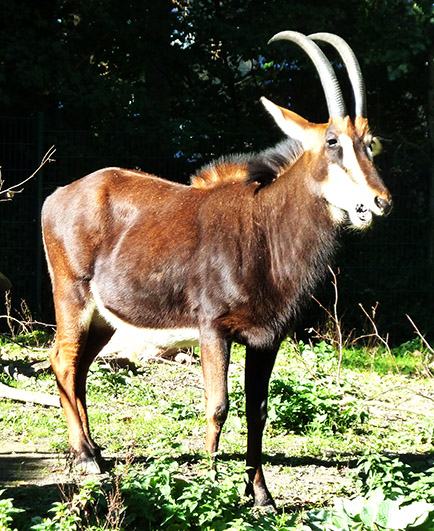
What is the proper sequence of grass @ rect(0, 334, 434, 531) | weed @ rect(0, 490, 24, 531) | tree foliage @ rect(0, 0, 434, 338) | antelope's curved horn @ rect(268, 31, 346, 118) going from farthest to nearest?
tree foliage @ rect(0, 0, 434, 338), antelope's curved horn @ rect(268, 31, 346, 118), grass @ rect(0, 334, 434, 531), weed @ rect(0, 490, 24, 531)

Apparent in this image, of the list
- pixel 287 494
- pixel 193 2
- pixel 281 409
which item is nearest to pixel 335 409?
pixel 281 409

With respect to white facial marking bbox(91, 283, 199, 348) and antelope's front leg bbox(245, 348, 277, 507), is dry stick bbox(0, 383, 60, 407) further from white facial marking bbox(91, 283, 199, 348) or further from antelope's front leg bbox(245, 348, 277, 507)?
antelope's front leg bbox(245, 348, 277, 507)

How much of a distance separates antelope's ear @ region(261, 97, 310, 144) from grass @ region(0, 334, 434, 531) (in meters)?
2.01

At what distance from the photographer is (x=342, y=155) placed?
498 cm

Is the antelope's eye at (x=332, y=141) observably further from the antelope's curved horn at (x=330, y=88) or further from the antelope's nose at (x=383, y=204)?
the antelope's nose at (x=383, y=204)

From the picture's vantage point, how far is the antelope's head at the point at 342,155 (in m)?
4.79

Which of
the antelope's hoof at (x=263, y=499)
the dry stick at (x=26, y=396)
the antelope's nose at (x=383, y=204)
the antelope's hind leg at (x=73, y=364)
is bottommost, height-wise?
the dry stick at (x=26, y=396)

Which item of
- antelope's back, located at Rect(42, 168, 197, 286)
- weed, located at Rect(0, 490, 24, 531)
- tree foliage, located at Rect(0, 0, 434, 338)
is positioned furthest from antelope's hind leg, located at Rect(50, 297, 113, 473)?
tree foliage, located at Rect(0, 0, 434, 338)

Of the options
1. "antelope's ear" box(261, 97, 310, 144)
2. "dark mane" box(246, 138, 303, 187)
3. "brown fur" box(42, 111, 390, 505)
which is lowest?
"brown fur" box(42, 111, 390, 505)

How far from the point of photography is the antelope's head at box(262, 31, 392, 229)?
15.7 feet

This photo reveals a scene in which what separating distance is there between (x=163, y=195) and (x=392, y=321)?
768 centimetres

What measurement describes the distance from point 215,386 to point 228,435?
183cm

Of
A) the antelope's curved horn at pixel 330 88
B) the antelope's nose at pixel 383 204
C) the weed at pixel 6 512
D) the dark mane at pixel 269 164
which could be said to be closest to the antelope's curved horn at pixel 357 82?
the antelope's curved horn at pixel 330 88

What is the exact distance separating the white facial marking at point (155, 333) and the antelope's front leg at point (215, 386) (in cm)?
31
